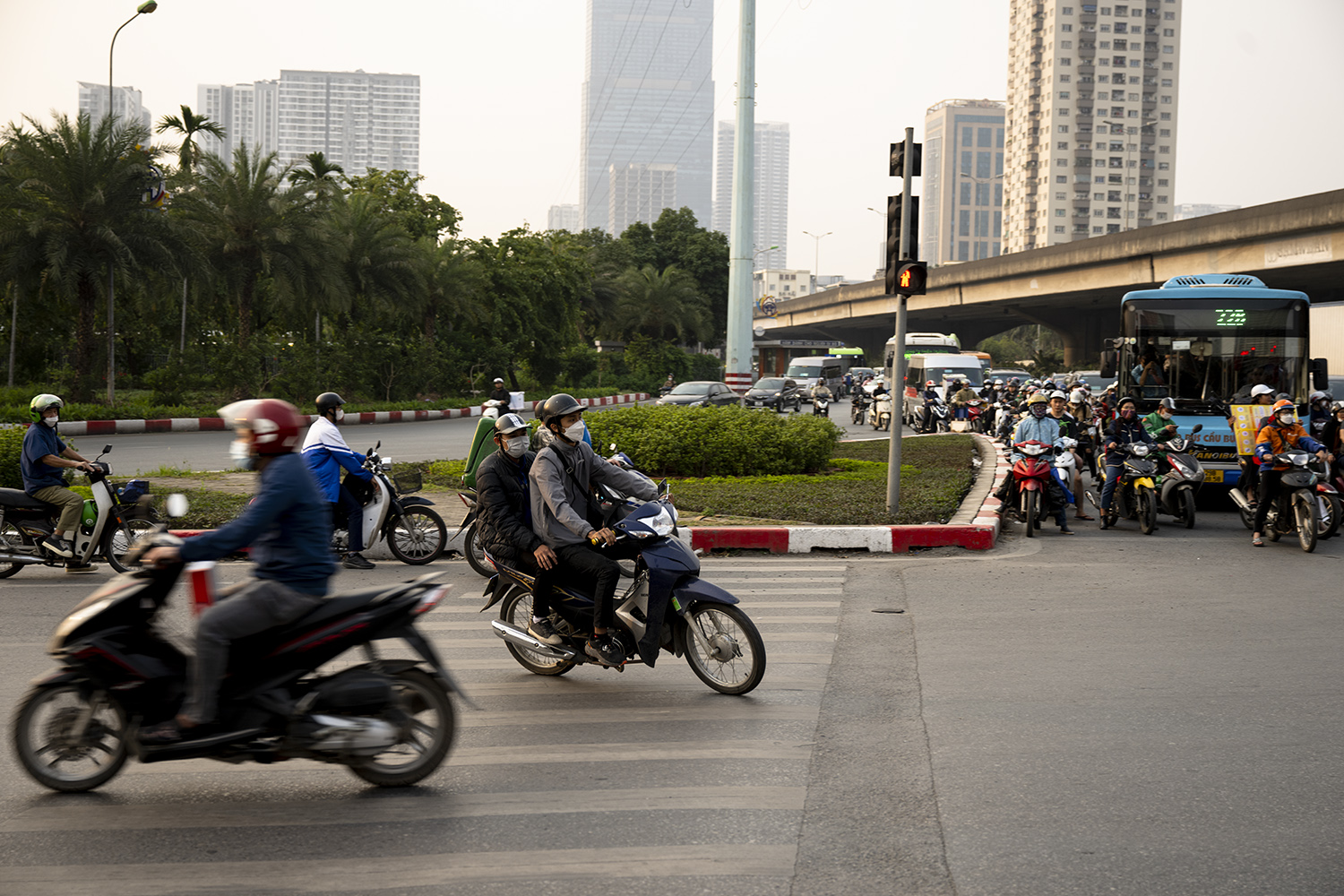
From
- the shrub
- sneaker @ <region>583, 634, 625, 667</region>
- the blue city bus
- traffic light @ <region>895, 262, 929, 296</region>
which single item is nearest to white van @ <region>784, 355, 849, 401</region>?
the shrub

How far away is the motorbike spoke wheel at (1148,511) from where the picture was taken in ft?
40.9

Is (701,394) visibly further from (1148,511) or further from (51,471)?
(51,471)

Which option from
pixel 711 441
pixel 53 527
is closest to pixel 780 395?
pixel 711 441

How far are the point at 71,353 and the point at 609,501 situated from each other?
31778 millimetres

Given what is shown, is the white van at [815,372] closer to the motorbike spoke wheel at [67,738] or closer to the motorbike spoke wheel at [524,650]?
the motorbike spoke wheel at [524,650]

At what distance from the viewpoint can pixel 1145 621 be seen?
25.9 feet

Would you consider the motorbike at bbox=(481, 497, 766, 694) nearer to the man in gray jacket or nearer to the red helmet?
the man in gray jacket

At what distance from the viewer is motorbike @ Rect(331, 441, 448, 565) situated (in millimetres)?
10164

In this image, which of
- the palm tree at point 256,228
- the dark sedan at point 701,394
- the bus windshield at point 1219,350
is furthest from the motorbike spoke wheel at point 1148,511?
the palm tree at point 256,228

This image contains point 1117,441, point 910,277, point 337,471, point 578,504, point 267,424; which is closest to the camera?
point 267,424

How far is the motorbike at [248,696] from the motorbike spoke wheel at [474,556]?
16.8 ft

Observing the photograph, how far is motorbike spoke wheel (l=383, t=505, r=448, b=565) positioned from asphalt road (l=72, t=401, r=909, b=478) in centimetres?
491

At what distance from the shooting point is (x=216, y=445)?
22.9 m

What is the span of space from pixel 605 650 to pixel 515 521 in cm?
90
